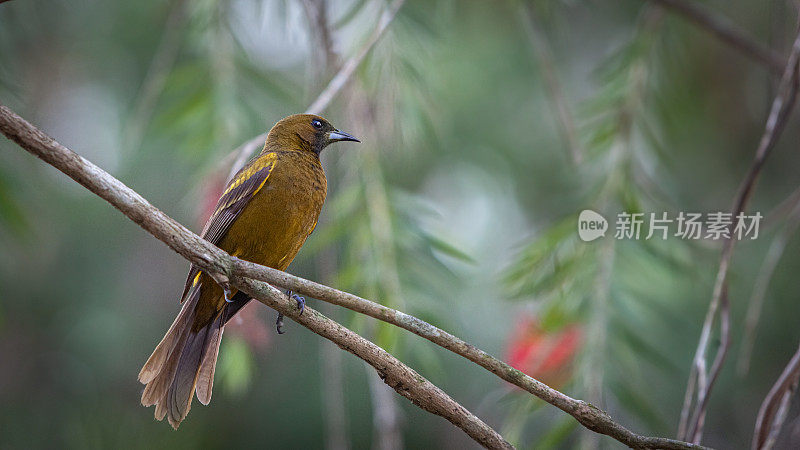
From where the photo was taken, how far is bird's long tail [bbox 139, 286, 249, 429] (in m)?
2.60

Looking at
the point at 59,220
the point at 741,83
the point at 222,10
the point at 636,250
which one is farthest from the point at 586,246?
the point at 59,220

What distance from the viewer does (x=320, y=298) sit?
1860mm

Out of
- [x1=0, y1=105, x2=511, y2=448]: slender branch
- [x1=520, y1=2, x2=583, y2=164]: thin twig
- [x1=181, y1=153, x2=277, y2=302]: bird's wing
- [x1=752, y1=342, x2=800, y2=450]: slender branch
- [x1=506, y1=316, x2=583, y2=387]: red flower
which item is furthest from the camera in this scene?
[x1=506, y1=316, x2=583, y2=387]: red flower

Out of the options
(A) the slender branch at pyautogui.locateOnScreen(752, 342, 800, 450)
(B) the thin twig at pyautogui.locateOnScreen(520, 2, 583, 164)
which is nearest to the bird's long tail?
(B) the thin twig at pyautogui.locateOnScreen(520, 2, 583, 164)

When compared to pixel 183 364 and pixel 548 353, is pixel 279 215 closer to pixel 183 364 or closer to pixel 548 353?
pixel 183 364

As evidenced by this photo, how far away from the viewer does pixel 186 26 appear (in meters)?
3.80

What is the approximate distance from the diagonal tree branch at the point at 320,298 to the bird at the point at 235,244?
68 cm

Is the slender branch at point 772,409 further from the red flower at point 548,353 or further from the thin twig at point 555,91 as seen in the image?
the thin twig at point 555,91

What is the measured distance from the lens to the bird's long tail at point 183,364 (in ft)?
8.52

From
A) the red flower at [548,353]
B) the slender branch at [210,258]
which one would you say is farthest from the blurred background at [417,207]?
the slender branch at [210,258]

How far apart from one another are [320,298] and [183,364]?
105 cm

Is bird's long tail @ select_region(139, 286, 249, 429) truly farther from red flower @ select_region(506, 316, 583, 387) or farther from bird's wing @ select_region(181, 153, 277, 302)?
red flower @ select_region(506, 316, 583, 387)

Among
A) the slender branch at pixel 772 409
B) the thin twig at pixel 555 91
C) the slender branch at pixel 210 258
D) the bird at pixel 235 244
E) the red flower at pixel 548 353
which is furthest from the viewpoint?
the red flower at pixel 548 353

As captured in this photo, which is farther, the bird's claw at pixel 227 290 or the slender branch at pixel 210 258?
the bird's claw at pixel 227 290
